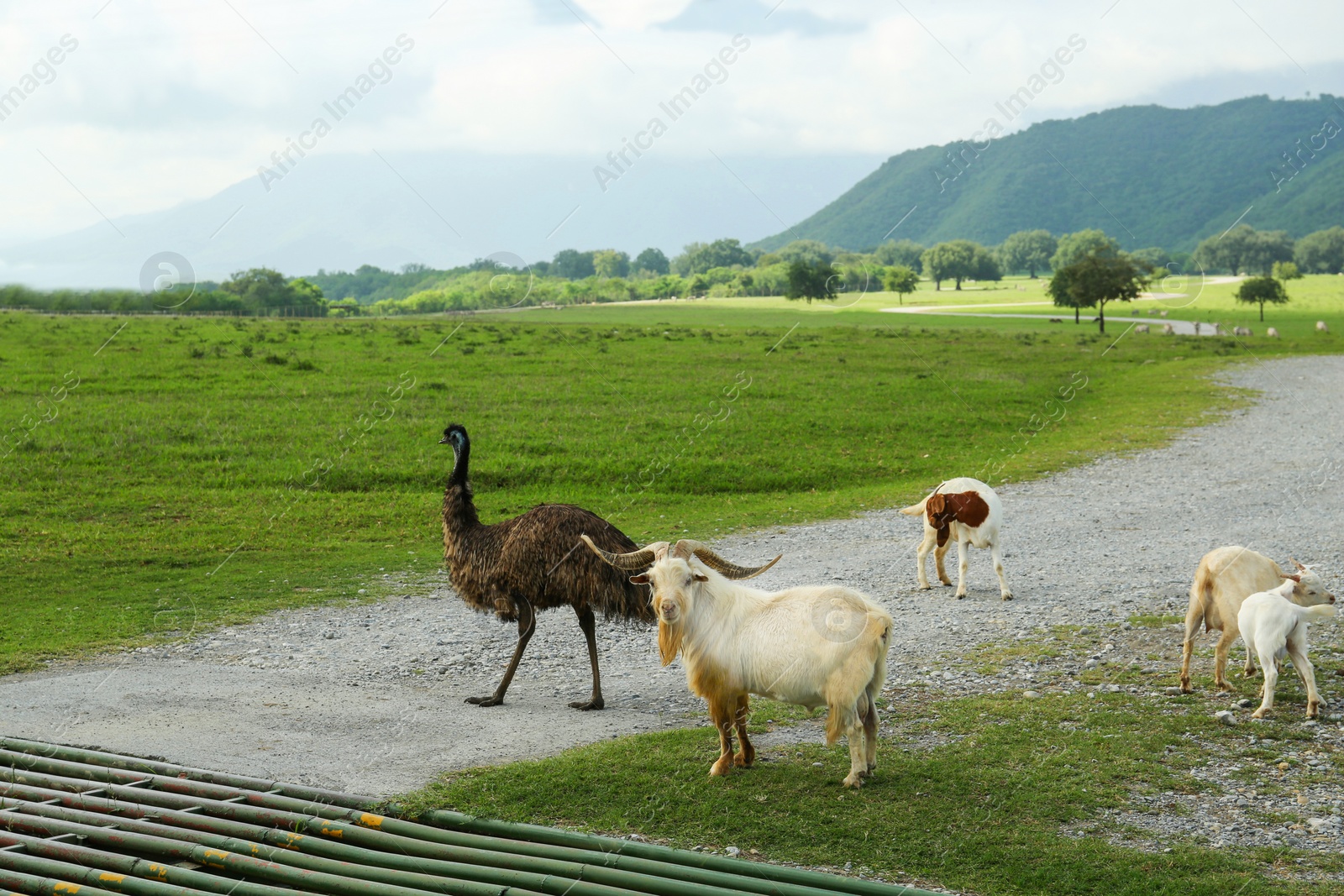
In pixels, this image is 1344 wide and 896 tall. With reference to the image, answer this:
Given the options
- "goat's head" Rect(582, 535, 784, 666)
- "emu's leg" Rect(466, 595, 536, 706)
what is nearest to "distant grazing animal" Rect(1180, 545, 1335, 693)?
"goat's head" Rect(582, 535, 784, 666)

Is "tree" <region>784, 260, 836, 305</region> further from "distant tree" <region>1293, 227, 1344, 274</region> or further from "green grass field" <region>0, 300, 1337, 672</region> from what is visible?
"distant tree" <region>1293, 227, 1344, 274</region>

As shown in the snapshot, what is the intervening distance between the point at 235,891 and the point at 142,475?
1846cm

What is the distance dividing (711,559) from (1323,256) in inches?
5949

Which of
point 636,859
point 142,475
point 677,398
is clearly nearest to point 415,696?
point 636,859

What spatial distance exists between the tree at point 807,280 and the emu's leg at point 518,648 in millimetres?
63446

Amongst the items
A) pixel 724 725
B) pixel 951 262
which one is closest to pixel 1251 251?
pixel 951 262

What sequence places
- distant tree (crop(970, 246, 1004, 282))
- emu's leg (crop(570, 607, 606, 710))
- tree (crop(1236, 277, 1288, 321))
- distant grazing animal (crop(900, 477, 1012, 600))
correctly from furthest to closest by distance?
1. distant tree (crop(970, 246, 1004, 282))
2. tree (crop(1236, 277, 1288, 321))
3. distant grazing animal (crop(900, 477, 1012, 600))
4. emu's leg (crop(570, 607, 606, 710))

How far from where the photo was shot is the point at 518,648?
32.8 ft

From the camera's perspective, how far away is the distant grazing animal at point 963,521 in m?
13.4

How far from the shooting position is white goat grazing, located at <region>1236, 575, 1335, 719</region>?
848 cm

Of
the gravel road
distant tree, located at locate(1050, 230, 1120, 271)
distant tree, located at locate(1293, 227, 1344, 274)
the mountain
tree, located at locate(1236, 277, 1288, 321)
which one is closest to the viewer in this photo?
the gravel road

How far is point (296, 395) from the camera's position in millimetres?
32531

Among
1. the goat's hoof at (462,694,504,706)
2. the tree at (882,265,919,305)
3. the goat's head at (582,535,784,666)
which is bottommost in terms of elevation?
the goat's hoof at (462,694,504,706)

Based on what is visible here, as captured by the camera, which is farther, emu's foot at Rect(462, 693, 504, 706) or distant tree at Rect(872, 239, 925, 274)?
distant tree at Rect(872, 239, 925, 274)
